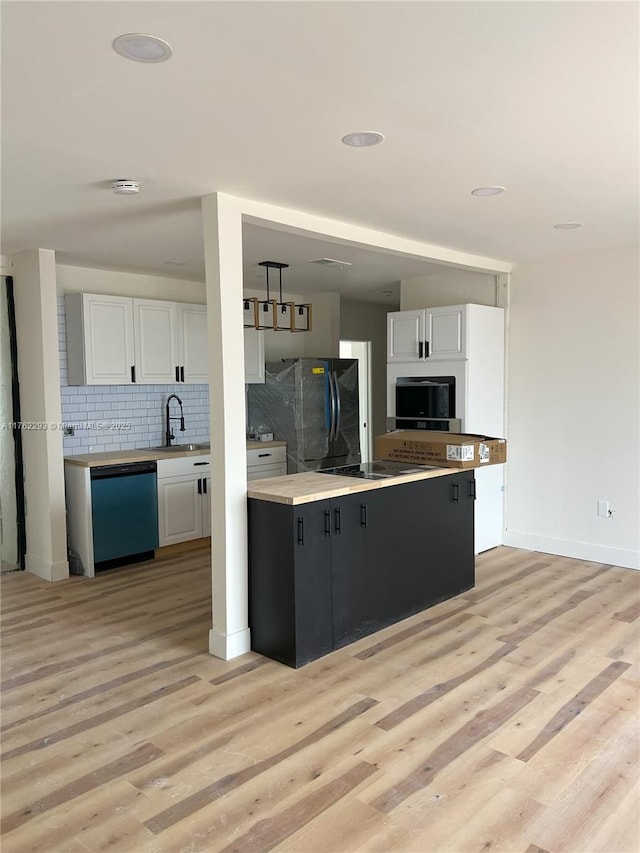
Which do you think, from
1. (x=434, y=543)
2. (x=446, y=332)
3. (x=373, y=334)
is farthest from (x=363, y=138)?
(x=373, y=334)

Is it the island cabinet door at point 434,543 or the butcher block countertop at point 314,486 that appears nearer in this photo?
the butcher block countertop at point 314,486

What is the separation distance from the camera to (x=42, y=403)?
4.85 metres

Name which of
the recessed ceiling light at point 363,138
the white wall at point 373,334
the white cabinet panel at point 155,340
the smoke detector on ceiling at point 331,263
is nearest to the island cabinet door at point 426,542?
the recessed ceiling light at point 363,138

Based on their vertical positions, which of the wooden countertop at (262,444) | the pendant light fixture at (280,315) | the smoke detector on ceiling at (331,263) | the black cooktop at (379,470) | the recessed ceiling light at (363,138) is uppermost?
the smoke detector on ceiling at (331,263)

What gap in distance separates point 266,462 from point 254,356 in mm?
1072

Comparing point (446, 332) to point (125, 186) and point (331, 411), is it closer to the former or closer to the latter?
point (331, 411)

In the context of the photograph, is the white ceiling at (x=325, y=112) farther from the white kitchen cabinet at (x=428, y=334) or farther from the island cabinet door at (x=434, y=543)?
the island cabinet door at (x=434, y=543)

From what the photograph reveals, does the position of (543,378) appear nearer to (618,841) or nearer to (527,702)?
(527,702)

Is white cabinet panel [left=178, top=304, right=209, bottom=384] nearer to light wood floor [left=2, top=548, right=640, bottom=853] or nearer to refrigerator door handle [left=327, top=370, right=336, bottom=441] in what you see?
refrigerator door handle [left=327, top=370, right=336, bottom=441]

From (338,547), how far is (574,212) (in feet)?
7.86

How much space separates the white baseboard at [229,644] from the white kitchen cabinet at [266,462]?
264 centimetres

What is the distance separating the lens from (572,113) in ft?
7.88

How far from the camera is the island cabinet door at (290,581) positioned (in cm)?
334

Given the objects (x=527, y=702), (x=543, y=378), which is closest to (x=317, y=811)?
(x=527, y=702)
